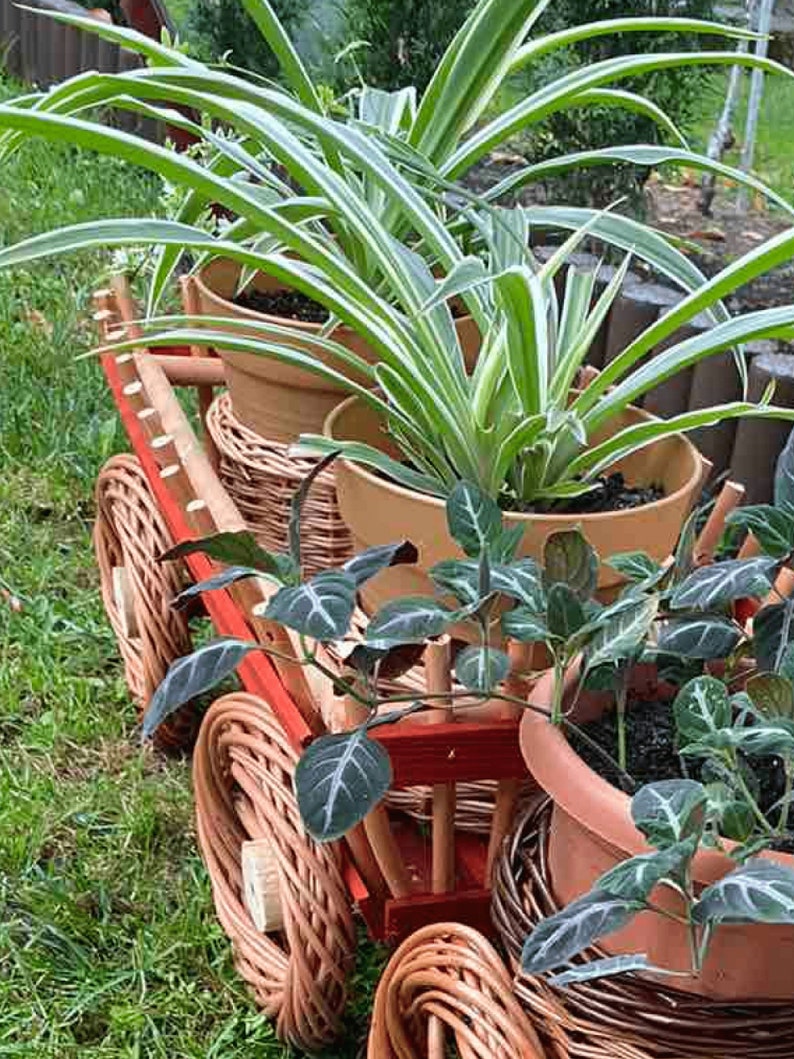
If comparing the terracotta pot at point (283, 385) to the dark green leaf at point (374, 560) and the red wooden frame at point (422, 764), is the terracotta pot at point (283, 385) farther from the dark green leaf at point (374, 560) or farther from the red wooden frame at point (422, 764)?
the dark green leaf at point (374, 560)

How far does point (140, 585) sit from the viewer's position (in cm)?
165

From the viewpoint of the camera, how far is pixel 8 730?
182cm

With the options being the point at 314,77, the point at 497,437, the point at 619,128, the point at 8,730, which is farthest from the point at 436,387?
the point at 314,77

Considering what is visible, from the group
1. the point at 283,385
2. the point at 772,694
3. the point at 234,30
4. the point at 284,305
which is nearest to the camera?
the point at 772,694

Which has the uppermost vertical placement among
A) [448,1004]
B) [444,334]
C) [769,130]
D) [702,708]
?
[444,334]

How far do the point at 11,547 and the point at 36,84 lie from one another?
3.40m

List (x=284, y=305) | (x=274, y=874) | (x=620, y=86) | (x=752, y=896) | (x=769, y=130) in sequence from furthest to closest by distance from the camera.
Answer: (x=769, y=130) → (x=620, y=86) → (x=284, y=305) → (x=274, y=874) → (x=752, y=896)

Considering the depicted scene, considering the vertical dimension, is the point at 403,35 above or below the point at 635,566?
above

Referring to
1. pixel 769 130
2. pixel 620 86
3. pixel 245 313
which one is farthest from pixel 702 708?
pixel 769 130

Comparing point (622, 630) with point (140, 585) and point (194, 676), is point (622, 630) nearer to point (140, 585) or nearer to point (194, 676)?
point (194, 676)

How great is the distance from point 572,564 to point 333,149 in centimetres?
55

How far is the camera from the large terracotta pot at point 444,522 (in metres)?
1.07

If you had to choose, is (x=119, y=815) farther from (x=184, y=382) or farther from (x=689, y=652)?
(x=689, y=652)

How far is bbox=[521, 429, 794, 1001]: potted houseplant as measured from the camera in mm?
741
